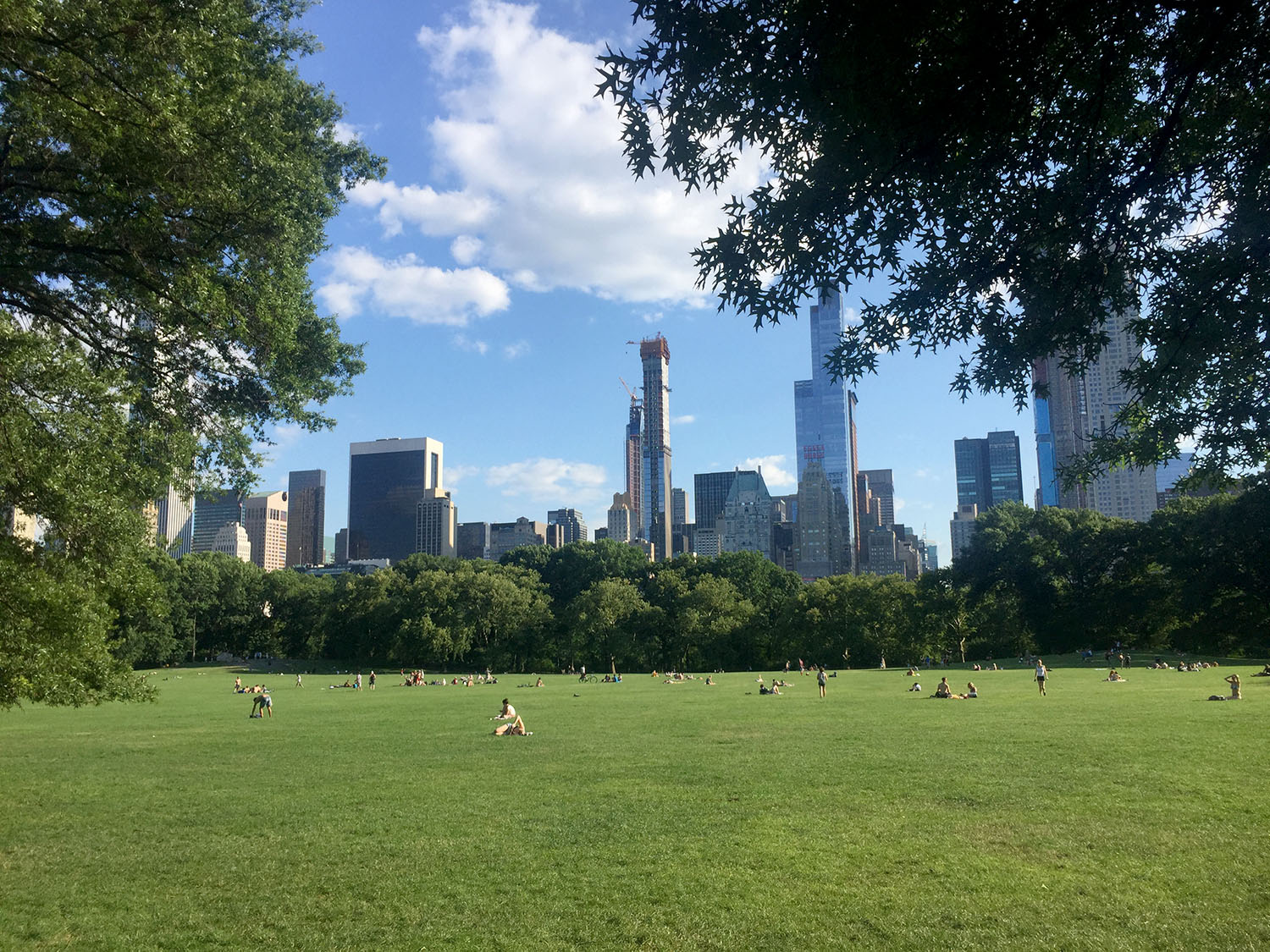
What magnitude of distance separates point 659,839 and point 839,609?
62.6m

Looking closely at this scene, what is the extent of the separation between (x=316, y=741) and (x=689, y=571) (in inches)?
2867

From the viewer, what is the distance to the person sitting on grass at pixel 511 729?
24297 mm

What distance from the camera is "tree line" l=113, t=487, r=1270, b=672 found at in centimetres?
6209

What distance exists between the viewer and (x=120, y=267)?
12469 millimetres

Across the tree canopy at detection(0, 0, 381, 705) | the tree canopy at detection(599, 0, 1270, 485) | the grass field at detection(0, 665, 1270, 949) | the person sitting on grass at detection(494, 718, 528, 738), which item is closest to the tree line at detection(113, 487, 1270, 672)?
the person sitting on grass at detection(494, 718, 528, 738)

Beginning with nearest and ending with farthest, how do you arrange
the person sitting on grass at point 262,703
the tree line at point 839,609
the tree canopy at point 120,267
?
the tree canopy at point 120,267 → the person sitting on grass at point 262,703 → the tree line at point 839,609

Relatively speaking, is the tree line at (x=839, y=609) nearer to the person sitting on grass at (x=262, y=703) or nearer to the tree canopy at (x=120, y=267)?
the person sitting on grass at (x=262, y=703)

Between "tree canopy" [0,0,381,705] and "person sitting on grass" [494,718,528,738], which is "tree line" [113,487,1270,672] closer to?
"person sitting on grass" [494,718,528,738]

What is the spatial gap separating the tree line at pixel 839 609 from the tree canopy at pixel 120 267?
5053 cm

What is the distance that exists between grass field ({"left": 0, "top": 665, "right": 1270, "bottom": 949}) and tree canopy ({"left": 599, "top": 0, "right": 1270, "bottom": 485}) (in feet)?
19.0

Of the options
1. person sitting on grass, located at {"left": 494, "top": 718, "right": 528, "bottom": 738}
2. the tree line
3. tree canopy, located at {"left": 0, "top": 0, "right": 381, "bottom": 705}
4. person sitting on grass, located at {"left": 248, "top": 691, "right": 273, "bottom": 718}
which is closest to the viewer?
tree canopy, located at {"left": 0, "top": 0, "right": 381, "bottom": 705}

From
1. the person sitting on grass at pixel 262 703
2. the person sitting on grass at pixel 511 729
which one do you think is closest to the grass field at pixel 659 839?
the person sitting on grass at pixel 511 729

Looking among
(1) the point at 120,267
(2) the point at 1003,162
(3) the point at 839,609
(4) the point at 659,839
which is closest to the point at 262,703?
(1) the point at 120,267

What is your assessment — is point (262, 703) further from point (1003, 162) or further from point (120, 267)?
point (1003, 162)
